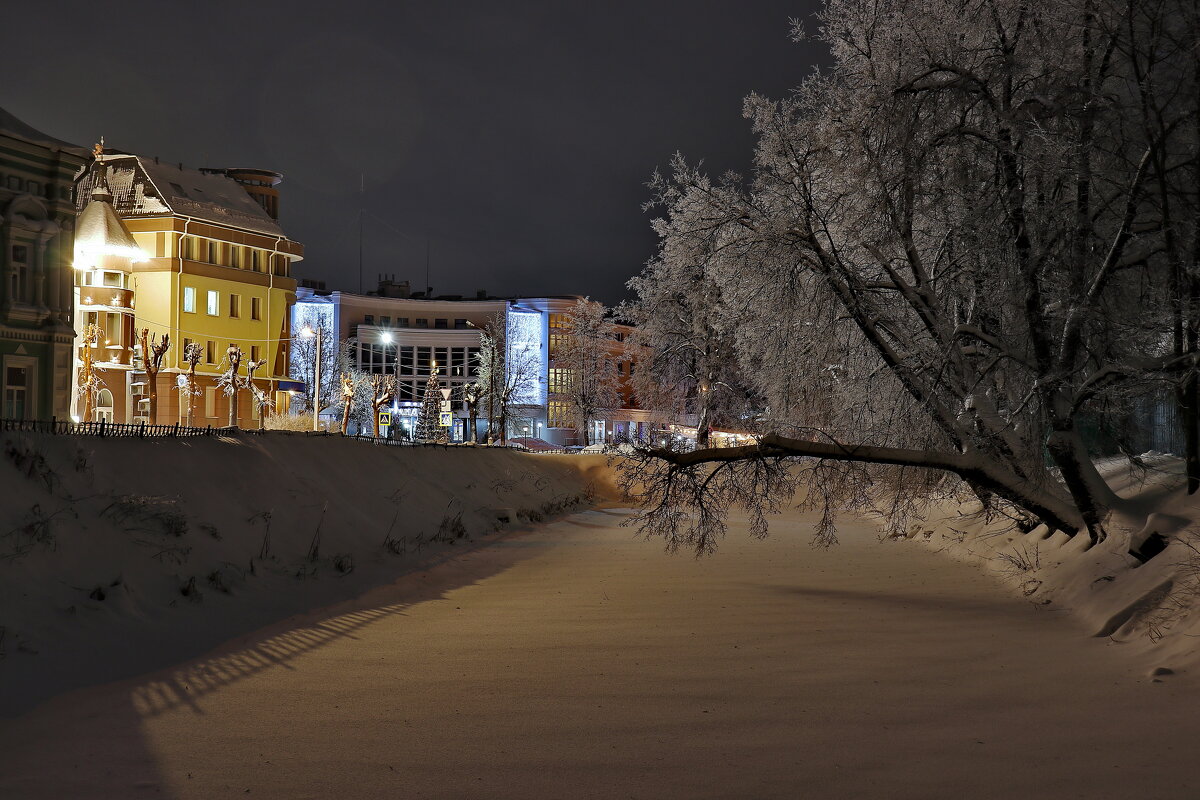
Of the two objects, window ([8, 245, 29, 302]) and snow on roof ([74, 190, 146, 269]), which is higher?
snow on roof ([74, 190, 146, 269])

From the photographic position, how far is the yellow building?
43.2m

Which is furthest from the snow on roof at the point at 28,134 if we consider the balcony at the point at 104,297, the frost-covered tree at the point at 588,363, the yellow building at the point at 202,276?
the frost-covered tree at the point at 588,363

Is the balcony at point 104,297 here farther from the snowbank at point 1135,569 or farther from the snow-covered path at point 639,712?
the snowbank at point 1135,569

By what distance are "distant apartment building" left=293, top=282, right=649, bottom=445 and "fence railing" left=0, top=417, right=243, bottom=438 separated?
61.9 meters

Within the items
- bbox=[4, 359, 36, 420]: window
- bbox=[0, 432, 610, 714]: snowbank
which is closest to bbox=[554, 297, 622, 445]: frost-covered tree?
bbox=[0, 432, 610, 714]: snowbank

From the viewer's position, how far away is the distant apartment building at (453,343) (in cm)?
8331

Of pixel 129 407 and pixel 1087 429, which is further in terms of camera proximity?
pixel 129 407

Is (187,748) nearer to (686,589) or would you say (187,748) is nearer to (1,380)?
(686,589)

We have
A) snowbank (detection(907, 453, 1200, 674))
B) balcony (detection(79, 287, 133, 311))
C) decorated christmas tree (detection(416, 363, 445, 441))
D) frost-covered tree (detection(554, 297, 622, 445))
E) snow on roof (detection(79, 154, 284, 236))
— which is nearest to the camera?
snowbank (detection(907, 453, 1200, 674))

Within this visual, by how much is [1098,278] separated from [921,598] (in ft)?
15.7

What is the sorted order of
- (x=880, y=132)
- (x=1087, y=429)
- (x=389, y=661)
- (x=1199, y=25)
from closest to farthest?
(x=389, y=661), (x=1199, y=25), (x=880, y=132), (x=1087, y=429)

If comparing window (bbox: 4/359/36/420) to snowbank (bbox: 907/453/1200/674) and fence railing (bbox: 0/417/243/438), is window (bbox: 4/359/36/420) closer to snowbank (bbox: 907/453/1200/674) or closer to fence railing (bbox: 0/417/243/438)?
fence railing (bbox: 0/417/243/438)

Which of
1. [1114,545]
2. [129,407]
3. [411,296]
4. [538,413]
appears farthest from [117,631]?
[411,296]

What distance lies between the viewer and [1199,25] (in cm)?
1134
